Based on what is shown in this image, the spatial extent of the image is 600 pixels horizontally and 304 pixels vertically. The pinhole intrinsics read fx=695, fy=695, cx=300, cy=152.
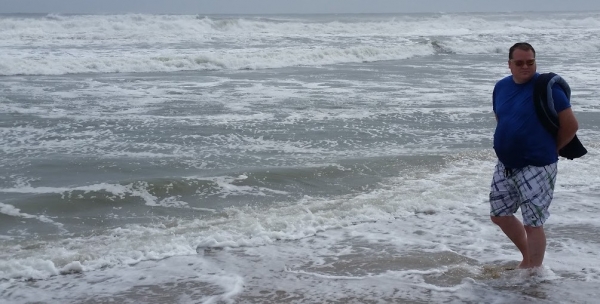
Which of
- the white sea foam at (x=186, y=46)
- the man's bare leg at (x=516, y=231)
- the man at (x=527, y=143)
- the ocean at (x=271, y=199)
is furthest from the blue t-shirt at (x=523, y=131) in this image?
the white sea foam at (x=186, y=46)

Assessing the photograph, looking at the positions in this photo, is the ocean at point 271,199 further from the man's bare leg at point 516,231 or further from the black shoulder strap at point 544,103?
the black shoulder strap at point 544,103

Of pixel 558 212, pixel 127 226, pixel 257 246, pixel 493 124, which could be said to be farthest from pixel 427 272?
pixel 493 124

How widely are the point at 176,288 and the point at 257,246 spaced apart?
113 centimetres

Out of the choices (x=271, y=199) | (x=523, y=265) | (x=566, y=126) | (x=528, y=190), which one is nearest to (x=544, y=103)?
(x=566, y=126)

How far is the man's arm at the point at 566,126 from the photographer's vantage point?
446 centimetres

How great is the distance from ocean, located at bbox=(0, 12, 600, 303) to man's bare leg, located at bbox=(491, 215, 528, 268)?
0.14m

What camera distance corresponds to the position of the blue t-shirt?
14.9 feet

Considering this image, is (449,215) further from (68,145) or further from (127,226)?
(68,145)

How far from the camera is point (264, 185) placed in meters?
8.10

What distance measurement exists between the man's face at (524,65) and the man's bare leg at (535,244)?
105 centimetres

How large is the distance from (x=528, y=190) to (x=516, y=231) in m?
0.51

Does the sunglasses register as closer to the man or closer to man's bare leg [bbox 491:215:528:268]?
the man

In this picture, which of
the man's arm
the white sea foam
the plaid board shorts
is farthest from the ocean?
the white sea foam

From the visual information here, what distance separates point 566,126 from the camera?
14.7ft
